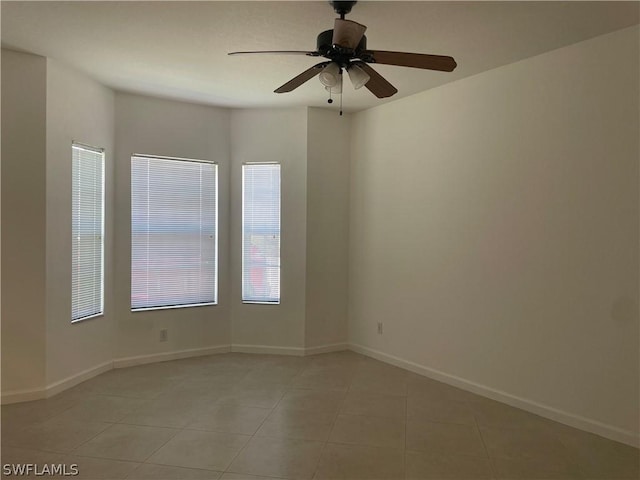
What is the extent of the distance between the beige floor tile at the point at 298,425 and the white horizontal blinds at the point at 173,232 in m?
2.08

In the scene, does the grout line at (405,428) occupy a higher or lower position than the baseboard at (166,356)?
Answer: lower

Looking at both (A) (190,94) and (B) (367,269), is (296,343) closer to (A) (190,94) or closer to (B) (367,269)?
(B) (367,269)

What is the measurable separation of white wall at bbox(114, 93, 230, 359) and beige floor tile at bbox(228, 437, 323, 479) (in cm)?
224

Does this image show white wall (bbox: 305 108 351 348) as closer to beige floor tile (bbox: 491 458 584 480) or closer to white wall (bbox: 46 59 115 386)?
white wall (bbox: 46 59 115 386)

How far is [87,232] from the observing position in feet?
14.2

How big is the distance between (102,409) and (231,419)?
1.05 m

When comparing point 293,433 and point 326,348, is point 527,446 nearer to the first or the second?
point 293,433

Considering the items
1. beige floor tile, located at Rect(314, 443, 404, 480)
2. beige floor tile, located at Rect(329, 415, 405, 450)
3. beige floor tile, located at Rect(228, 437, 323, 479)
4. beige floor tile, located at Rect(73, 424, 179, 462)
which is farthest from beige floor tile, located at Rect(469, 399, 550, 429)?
beige floor tile, located at Rect(73, 424, 179, 462)

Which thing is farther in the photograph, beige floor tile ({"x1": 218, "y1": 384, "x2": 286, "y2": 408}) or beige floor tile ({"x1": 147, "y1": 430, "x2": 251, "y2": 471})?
beige floor tile ({"x1": 218, "y1": 384, "x2": 286, "y2": 408})

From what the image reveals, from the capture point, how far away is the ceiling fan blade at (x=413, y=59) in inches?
99.4

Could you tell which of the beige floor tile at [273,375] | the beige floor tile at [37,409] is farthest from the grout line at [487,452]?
the beige floor tile at [37,409]

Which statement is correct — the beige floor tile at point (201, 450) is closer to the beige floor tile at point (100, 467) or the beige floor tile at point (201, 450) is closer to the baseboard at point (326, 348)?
the beige floor tile at point (100, 467)

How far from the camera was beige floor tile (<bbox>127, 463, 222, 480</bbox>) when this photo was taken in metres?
2.61

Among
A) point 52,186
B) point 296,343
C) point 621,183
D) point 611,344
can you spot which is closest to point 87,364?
point 52,186
